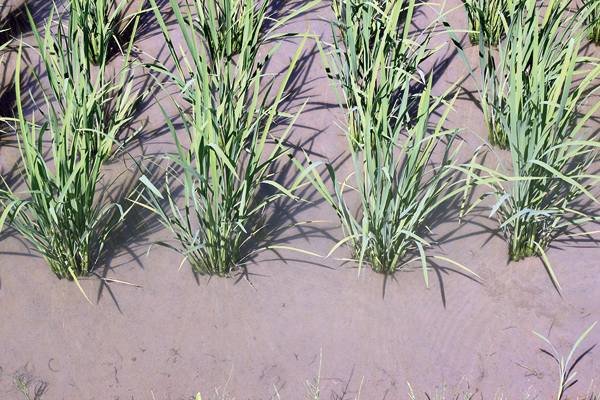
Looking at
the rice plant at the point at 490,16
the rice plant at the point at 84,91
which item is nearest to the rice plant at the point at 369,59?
the rice plant at the point at 490,16

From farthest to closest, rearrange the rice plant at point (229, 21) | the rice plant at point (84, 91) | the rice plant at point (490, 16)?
the rice plant at point (490, 16) < the rice plant at point (229, 21) < the rice plant at point (84, 91)

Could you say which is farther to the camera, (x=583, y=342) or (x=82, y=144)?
(x=82, y=144)

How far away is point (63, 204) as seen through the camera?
1325 millimetres

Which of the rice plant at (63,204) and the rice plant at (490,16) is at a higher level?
the rice plant at (490,16)

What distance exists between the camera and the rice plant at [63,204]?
4.15ft

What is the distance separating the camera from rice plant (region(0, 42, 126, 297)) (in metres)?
1.27

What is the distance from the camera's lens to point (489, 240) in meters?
1.51

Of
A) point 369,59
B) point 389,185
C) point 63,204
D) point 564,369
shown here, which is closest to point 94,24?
point 63,204

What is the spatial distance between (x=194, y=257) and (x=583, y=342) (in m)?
1.10

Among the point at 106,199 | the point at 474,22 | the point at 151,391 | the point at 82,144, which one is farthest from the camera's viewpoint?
the point at 474,22

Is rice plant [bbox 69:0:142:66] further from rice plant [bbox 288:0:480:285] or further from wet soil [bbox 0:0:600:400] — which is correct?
rice plant [bbox 288:0:480:285]

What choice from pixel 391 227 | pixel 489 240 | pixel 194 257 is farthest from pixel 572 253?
pixel 194 257

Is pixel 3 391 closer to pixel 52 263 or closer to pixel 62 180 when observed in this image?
pixel 52 263

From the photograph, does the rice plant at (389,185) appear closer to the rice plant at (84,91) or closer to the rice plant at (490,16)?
the rice plant at (490,16)
